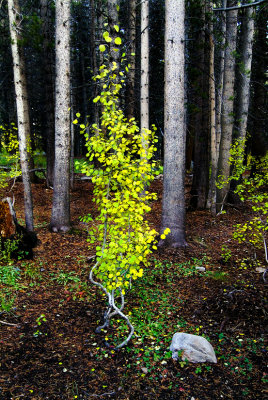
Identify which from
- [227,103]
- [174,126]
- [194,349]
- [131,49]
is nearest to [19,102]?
[174,126]

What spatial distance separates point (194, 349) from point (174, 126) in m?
4.53

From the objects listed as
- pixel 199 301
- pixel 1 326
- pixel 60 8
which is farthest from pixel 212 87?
pixel 1 326

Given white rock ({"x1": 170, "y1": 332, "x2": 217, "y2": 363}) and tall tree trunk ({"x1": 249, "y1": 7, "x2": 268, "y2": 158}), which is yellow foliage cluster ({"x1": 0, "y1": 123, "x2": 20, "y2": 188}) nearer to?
white rock ({"x1": 170, "y1": 332, "x2": 217, "y2": 363})

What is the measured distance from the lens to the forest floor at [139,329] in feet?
9.71

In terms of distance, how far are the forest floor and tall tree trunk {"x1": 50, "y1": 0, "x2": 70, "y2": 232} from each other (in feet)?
3.78

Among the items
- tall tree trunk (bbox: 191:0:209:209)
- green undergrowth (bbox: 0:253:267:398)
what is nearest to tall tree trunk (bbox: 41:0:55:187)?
tall tree trunk (bbox: 191:0:209:209)

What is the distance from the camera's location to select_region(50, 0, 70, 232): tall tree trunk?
6691 millimetres

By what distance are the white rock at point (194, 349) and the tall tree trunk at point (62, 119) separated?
494cm

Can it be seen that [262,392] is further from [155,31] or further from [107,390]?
[155,31]

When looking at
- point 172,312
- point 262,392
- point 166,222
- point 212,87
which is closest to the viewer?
point 262,392

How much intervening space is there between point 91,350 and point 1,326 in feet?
4.56

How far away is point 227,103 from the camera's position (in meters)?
9.58

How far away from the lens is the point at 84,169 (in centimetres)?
333

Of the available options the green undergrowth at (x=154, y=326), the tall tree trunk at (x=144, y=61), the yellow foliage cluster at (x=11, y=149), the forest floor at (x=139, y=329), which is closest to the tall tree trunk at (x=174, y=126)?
the forest floor at (x=139, y=329)
